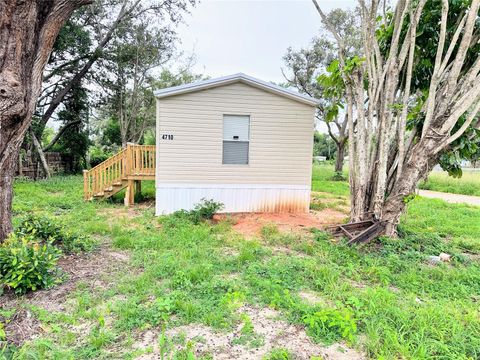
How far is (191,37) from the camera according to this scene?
59.0 feet

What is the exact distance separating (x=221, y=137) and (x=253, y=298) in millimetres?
4723

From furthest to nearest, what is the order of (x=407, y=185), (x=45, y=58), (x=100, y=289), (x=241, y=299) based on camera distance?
(x=407, y=185) < (x=45, y=58) < (x=100, y=289) < (x=241, y=299)

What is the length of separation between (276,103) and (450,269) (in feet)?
16.4

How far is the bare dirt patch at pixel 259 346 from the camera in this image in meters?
2.09

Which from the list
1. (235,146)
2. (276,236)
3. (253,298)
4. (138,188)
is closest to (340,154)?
(235,146)

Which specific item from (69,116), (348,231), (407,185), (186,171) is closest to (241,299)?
(348,231)

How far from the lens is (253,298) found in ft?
9.62

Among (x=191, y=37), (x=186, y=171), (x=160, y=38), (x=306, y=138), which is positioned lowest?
(x=186, y=171)

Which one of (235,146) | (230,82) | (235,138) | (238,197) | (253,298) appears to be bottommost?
(253,298)

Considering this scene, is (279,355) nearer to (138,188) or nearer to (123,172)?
(123,172)

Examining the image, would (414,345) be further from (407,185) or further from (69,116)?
(69,116)

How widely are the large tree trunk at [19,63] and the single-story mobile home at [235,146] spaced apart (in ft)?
10.1

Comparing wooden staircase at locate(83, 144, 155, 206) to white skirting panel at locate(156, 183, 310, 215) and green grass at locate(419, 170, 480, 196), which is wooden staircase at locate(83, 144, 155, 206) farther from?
green grass at locate(419, 170, 480, 196)

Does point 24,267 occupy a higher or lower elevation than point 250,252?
higher
